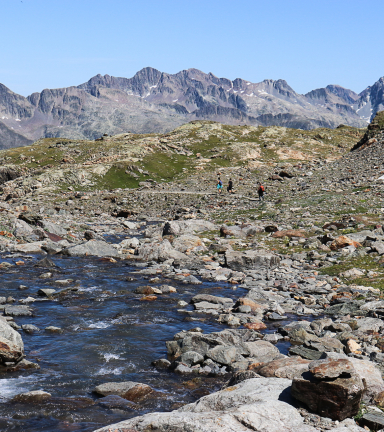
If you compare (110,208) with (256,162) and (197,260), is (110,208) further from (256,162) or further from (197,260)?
(256,162)

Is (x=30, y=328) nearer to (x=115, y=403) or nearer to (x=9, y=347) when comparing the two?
(x=9, y=347)

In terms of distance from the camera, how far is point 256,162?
93.9m

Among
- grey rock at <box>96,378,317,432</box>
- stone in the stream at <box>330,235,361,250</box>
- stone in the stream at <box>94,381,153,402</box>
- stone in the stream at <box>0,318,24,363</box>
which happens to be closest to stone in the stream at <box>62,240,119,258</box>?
stone in the stream at <box>330,235,361,250</box>

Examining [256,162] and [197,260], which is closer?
[197,260]

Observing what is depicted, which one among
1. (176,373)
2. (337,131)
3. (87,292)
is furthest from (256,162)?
(176,373)

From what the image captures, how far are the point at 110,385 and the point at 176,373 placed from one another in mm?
2584

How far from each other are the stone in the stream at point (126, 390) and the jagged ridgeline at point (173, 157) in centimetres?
6429

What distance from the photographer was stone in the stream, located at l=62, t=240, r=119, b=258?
112 feet

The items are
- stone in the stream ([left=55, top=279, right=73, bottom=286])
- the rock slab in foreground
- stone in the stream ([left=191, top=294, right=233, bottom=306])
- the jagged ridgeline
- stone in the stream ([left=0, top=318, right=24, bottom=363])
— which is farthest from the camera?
the jagged ridgeline

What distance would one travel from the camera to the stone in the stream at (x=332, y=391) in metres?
8.91

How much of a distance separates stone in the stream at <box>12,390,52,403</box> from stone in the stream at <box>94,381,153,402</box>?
151 cm

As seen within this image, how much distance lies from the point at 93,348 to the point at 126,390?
399cm

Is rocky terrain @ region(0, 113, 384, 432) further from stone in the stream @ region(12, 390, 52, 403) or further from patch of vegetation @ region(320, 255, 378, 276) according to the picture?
patch of vegetation @ region(320, 255, 378, 276)

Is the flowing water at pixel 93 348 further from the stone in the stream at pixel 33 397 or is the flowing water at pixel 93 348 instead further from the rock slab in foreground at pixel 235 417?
the rock slab in foreground at pixel 235 417
